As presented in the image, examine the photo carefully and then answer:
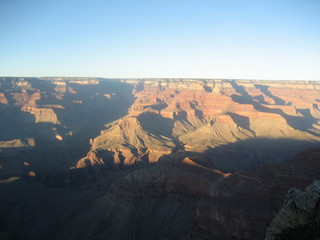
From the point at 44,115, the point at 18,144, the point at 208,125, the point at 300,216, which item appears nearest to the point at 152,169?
the point at 300,216

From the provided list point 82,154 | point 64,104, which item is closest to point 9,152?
point 82,154

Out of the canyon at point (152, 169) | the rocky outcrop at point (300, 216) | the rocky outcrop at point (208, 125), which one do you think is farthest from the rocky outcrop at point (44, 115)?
the rocky outcrop at point (300, 216)

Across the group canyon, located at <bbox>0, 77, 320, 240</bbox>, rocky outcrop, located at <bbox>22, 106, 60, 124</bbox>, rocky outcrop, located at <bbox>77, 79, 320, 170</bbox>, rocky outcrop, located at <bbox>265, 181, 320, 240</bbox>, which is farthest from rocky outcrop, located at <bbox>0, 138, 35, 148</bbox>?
rocky outcrop, located at <bbox>265, 181, 320, 240</bbox>

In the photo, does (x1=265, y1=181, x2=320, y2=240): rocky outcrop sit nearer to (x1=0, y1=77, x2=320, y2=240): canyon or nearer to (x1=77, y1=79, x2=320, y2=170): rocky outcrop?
(x1=0, y1=77, x2=320, y2=240): canyon

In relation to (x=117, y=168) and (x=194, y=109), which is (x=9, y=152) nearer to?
(x=117, y=168)

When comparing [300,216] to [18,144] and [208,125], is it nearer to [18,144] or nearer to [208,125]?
[18,144]
